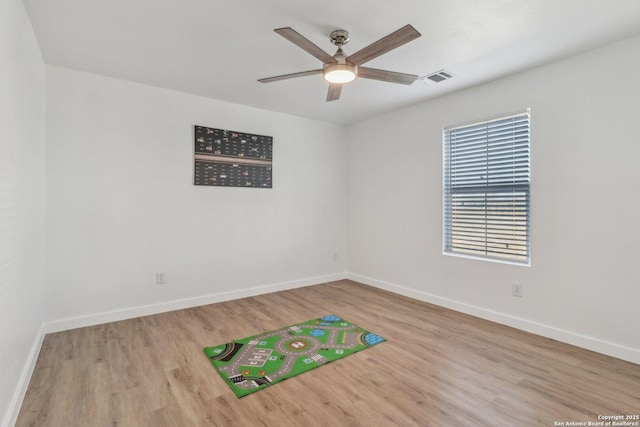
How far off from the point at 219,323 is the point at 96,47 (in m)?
2.72

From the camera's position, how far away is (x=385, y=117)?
4340 mm

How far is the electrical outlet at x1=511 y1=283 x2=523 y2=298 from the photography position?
2961 millimetres

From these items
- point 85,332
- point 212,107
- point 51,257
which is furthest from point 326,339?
point 212,107

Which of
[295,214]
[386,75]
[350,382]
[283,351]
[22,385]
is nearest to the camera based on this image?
[22,385]

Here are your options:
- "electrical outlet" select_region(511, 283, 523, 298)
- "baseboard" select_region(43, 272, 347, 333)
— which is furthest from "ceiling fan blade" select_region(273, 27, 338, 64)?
"baseboard" select_region(43, 272, 347, 333)

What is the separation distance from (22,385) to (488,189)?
13.6ft

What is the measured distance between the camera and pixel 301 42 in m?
1.91

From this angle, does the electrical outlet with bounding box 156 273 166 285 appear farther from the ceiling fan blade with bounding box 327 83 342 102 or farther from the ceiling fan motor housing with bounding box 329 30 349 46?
the ceiling fan motor housing with bounding box 329 30 349 46

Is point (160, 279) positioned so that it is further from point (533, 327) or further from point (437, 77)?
point (533, 327)

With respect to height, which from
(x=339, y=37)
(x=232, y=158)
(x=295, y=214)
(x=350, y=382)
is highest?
(x=339, y=37)

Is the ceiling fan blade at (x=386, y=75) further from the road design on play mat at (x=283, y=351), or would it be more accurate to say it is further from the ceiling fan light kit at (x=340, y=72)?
the road design on play mat at (x=283, y=351)

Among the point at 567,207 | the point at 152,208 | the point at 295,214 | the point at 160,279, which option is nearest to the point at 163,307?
the point at 160,279

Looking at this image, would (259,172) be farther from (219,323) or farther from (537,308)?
(537,308)

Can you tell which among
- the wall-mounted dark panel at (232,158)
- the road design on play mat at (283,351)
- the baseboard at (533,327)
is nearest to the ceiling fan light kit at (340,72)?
the wall-mounted dark panel at (232,158)
